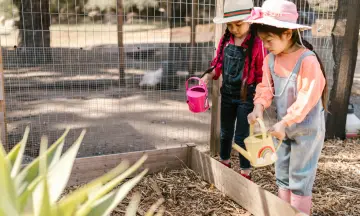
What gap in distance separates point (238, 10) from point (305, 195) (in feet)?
4.56

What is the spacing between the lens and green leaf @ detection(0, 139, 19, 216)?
1.95 ft

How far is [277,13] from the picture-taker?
2.24 meters

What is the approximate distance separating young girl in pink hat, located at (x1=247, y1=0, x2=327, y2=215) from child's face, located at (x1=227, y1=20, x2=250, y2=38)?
0.62m

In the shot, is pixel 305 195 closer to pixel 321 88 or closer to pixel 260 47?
pixel 321 88

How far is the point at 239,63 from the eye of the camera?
3008mm

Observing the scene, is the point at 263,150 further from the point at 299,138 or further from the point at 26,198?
the point at 26,198

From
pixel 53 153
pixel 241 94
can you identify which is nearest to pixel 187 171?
pixel 241 94

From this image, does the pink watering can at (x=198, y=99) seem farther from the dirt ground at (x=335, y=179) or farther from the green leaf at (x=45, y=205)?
the green leaf at (x=45, y=205)

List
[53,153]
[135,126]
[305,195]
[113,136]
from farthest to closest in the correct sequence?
[135,126] → [113,136] → [305,195] → [53,153]

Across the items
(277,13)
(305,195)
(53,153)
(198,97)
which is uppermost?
(277,13)

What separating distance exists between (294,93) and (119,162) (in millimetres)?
1714

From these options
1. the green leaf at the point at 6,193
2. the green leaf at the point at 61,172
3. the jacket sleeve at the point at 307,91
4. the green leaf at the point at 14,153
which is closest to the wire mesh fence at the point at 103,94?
the jacket sleeve at the point at 307,91

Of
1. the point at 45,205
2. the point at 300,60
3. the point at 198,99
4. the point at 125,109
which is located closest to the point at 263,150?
the point at 300,60

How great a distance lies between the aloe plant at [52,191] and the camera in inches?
23.8
